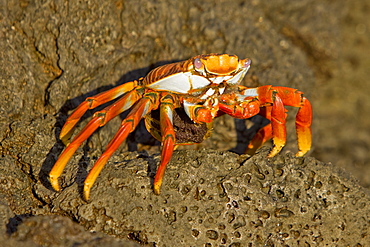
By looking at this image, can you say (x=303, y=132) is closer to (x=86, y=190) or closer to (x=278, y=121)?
(x=278, y=121)

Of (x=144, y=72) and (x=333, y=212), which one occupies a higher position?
(x=144, y=72)

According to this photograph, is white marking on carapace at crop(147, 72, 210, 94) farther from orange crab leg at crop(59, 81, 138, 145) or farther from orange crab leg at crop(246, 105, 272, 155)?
orange crab leg at crop(246, 105, 272, 155)

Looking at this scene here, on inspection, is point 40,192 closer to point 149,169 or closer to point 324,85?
point 149,169

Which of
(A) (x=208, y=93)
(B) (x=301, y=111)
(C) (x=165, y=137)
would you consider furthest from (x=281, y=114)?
(C) (x=165, y=137)

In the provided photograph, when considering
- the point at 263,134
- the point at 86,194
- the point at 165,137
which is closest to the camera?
the point at 86,194

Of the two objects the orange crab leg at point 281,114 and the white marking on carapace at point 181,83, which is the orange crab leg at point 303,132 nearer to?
the orange crab leg at point 281,114

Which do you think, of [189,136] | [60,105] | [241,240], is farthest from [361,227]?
[60,105]

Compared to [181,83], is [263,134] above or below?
below

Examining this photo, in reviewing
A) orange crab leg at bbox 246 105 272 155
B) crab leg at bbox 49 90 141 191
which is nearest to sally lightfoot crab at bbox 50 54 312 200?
crab leg at bbox 49 90 141 191
